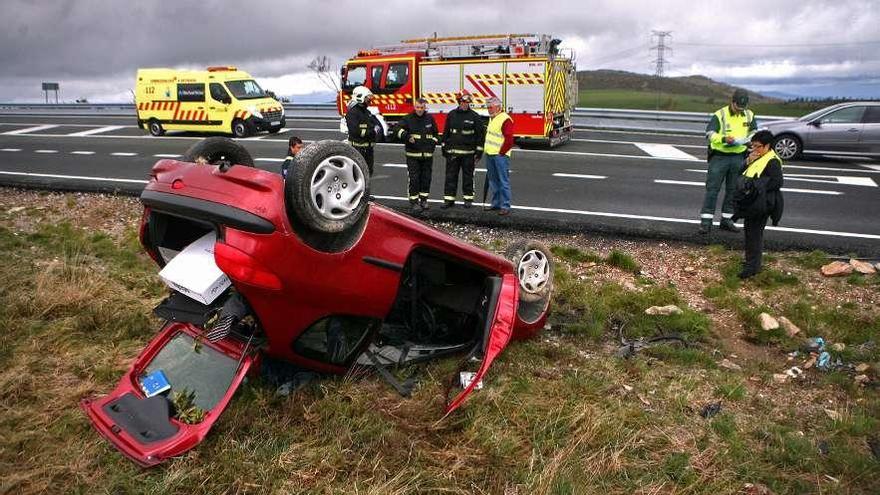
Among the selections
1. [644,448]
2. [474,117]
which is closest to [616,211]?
[474,117]

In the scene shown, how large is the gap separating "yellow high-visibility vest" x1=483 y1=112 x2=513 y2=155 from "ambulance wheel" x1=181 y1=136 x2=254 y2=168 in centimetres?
498

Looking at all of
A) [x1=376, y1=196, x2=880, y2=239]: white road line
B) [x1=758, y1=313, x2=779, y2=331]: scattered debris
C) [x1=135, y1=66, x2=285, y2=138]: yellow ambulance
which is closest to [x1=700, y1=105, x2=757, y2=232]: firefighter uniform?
[x1=376, y1=196, x2=880, y2=239]: white road line

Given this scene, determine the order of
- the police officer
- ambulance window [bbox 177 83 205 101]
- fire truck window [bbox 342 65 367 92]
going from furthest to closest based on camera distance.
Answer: ambulance window [bbox 177 83 205 101] → fire truck window [bbox 342 65 367 92] → the police officer

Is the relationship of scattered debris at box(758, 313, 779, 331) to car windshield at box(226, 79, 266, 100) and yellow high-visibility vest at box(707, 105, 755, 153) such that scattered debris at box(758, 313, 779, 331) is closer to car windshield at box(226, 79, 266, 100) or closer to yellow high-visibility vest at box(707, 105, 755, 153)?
yellow high-visibility vest at box(707, 105, 755, 153)

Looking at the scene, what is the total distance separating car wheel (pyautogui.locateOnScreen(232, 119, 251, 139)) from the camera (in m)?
18.0

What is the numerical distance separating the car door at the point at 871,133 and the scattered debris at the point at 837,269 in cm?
832

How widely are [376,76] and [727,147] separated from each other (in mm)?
11469

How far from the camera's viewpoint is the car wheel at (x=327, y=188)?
8.54 feet

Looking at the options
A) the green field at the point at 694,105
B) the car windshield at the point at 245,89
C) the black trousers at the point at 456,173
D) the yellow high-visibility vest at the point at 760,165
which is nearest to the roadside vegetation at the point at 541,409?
the yellow high-visibility vest at the point at 760,165

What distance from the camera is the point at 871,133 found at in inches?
490

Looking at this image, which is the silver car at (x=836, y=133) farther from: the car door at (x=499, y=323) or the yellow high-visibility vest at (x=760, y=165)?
the car door at (x=499, y=323)

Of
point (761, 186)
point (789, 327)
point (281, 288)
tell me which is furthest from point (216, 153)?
point (761, 186)

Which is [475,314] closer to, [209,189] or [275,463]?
[275,463]

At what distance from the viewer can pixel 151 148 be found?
15.7 m
